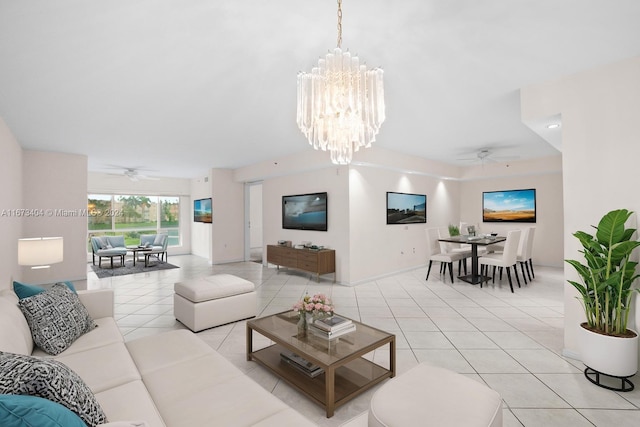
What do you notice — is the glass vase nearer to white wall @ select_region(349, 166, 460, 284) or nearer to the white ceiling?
the white ceiling

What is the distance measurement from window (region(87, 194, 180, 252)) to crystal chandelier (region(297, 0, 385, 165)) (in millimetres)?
8961

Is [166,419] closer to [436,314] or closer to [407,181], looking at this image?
[436,314]

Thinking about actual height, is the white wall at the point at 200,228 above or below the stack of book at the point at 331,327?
above

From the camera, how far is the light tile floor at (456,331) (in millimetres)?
2045

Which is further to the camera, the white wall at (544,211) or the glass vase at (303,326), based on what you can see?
the white wall at (544,211)

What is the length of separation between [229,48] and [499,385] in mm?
3278

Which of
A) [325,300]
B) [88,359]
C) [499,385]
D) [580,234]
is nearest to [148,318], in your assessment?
[88,359]

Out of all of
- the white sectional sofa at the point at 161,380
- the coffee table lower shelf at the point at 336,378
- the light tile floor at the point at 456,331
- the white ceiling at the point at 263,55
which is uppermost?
the white ceiling at the point at 263,55

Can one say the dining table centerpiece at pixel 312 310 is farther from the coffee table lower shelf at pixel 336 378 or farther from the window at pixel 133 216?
the window at pixel 133 216

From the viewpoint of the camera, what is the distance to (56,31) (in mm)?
2047

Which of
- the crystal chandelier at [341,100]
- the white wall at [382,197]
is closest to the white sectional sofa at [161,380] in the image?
the crystal chandelier at [341,100]

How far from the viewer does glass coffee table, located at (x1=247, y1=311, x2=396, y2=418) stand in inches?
79.0

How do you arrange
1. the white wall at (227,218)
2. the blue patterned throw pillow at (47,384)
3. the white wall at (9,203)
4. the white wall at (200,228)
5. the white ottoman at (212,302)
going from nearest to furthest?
the blue patterned throw pillow at (47,384) < the white ottoman at (212,302) < the white wall at (9,203) < the white wall at (227,218) < the white wall at (200,228)

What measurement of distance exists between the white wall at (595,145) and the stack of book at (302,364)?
90.1 inches
